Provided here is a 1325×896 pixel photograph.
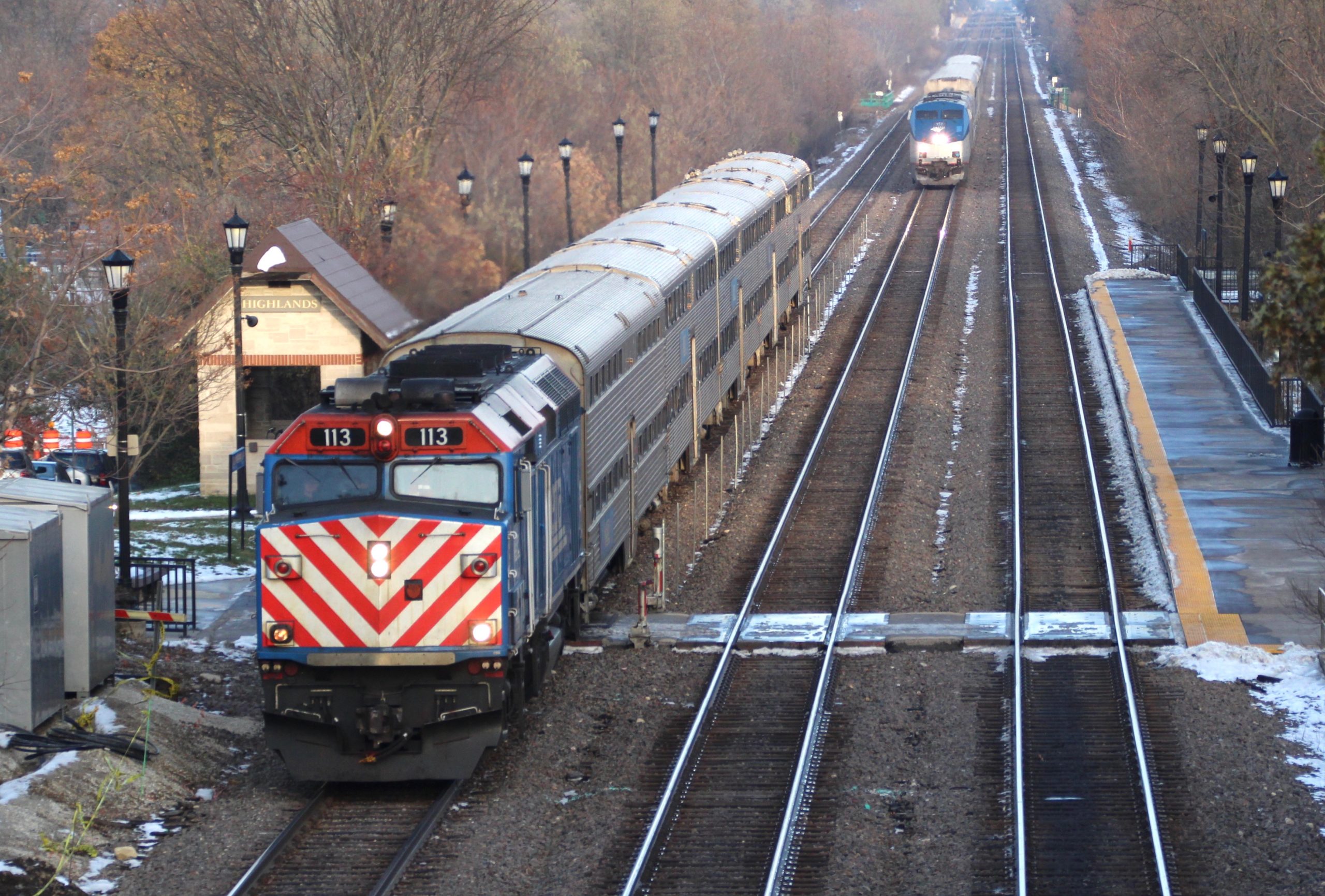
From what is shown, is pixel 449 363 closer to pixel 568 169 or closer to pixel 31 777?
pixel 31 777

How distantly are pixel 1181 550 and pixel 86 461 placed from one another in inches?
833

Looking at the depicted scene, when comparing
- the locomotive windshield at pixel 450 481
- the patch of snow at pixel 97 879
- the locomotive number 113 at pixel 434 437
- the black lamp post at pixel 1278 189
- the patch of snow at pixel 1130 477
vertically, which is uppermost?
the black lamp post at pixel 1278 189

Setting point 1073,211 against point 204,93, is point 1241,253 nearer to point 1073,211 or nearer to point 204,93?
point 1073,211

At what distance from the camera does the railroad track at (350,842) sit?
11883 millimetres

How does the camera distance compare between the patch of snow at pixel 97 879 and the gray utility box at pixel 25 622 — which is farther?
the gray utility box at pixel 25 622

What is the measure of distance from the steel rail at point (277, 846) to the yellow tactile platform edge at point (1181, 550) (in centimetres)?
988

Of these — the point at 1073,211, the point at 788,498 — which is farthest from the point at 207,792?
the point at 1073,211

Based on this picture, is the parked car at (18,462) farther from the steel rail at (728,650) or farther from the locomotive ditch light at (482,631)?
the locomotive ditch light at (482,631)

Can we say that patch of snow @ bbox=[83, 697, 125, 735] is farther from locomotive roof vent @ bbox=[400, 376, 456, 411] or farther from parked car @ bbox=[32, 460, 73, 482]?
parked car @ bbox=[32, 460, 73, 482]

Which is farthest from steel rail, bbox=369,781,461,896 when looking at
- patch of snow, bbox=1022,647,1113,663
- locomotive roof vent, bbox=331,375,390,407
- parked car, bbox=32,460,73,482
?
parked car, bbox=32,460,73,482

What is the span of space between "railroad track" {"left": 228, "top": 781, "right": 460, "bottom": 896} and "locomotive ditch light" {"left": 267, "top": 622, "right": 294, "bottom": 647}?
1.39 metres

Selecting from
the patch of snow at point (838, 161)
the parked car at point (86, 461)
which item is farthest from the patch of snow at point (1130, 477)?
the patch of snow at point (838, 161)

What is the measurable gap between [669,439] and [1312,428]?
10918mm

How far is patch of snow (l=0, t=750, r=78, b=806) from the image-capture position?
40.8 feet
